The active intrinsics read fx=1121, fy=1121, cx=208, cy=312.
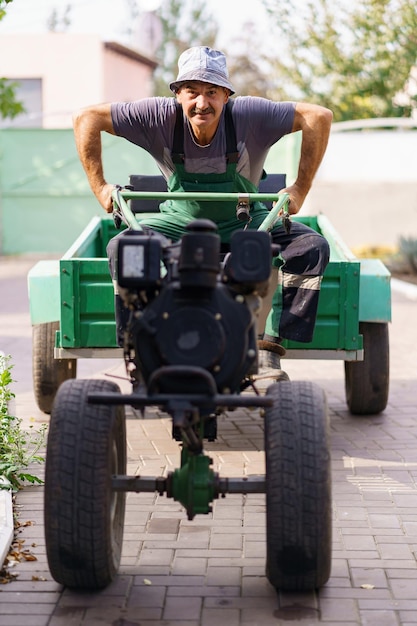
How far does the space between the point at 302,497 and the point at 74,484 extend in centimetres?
78

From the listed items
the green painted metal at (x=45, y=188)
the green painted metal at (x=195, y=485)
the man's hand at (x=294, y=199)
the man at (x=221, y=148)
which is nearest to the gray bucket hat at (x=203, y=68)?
the man at (x=221, y=148)

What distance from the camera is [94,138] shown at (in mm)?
5980

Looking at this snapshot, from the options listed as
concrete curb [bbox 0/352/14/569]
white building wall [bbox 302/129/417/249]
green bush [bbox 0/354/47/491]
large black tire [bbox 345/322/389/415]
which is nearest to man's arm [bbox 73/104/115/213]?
green bush [bbox 0/354/47/491]

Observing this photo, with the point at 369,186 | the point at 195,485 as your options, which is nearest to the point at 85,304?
the point at 195,485

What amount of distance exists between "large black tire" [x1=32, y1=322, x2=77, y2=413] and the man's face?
1695 mm

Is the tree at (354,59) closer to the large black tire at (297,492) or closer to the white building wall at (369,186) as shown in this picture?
the white building wall at (369,186)

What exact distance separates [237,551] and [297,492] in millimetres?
839

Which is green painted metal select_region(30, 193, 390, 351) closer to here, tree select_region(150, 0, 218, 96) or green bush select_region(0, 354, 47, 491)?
green bush select_region(0, 354, 47, 491)

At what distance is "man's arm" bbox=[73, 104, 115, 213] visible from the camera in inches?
232

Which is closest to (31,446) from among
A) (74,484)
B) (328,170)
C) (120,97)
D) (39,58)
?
(74,484)

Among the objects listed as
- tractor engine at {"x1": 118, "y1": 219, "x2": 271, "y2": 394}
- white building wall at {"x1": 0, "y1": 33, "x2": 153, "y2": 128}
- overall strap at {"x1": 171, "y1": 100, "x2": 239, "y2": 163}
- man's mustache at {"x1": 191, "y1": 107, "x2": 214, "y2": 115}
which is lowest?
tractor engine at {"x1": 118, "y1": 219, "x2": 271, "y2": 394}

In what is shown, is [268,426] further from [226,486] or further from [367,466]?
[367,466]

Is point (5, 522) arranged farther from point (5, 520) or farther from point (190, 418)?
point (190, 418)

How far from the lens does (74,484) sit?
383 centimetres
